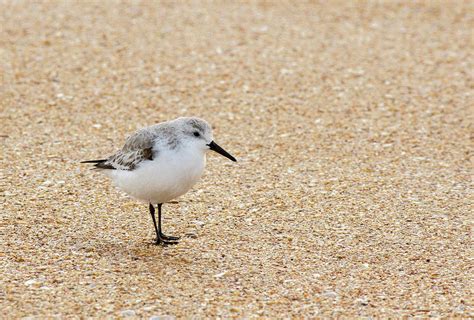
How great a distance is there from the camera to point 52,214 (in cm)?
627

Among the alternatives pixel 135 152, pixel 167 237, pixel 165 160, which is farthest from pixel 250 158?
pixel 165 160

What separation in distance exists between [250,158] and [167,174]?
2.26m

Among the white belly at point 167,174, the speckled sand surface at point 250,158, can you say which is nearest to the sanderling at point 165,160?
the white belly at point 167,174

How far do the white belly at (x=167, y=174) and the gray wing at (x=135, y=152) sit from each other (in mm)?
54

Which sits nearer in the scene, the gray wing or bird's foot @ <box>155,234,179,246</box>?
the gray wing

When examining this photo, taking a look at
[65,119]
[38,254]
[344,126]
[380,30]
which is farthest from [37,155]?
[380,30]

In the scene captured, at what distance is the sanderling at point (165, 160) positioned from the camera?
5469 millimetres

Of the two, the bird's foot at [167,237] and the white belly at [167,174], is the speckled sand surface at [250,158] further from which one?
the white belly at [167,174]

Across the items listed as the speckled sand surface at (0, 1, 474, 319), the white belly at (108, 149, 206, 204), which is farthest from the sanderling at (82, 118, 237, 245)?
the speckled sand surface at (0, 1, 474, 319)

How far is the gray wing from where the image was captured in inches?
220

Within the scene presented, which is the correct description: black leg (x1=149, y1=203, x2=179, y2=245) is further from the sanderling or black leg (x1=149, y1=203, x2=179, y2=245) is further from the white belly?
the white belly

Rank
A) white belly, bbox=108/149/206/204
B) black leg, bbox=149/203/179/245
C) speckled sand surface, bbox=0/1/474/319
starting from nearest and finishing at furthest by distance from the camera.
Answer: speckled sand surface, bbox=0/1/474/319, white belly, bbox=108/149/206/204, black leg, bbox=149/203/179/245

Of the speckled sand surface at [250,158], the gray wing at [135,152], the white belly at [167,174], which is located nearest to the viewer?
the speckled sand surface at [250,158]

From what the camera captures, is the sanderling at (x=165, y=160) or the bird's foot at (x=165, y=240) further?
the bird's foot at (x=165, y=240)
